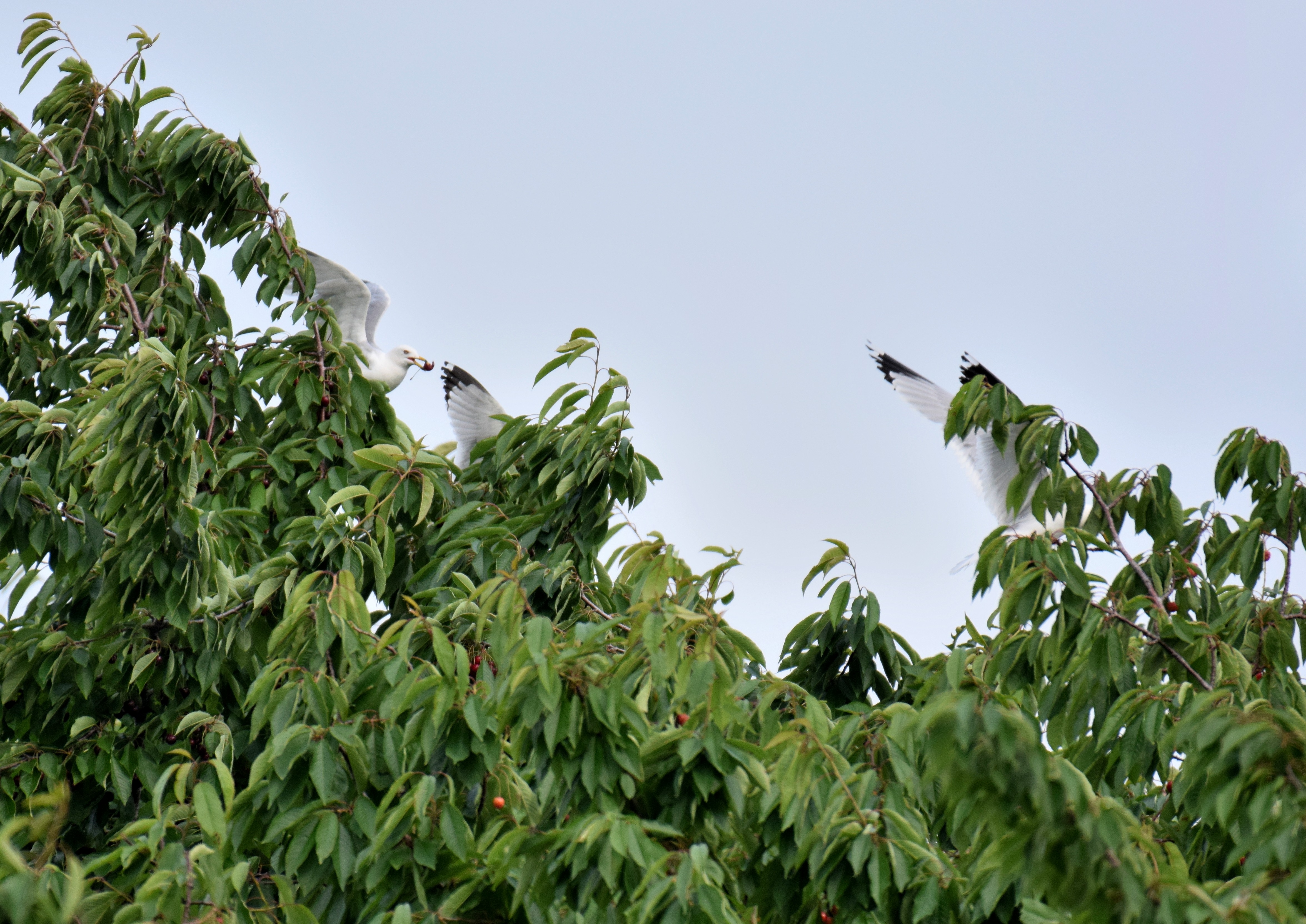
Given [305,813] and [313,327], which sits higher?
[313,327]

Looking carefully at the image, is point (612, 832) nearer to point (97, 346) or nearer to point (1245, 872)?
point (1245, 872)

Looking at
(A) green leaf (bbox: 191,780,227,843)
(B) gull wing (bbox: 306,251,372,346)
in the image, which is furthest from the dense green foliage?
(B) gull wing (bbox: 306,251,372,346)

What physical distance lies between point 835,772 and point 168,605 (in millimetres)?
2085

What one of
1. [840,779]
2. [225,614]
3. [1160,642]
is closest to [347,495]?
[225,614]

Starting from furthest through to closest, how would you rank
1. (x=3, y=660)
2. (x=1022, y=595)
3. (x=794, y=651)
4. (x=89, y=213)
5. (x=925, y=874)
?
(x=89, y=213)
(x=794, y=651)
(x=3, y=660)
(x=1022, y=595)
(x=925, y=874)

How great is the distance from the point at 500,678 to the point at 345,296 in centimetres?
524

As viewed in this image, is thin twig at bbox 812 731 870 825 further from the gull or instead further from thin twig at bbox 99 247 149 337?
the gull

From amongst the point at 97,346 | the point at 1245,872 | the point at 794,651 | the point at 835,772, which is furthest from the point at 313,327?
the point at 1245,872

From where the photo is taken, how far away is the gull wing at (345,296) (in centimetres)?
728

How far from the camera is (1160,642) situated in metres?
3.42

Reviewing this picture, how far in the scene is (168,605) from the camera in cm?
370

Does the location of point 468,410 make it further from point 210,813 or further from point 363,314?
point 210,813

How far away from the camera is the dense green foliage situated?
2311 millimetres

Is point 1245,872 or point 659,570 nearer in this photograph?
point 1245,872
